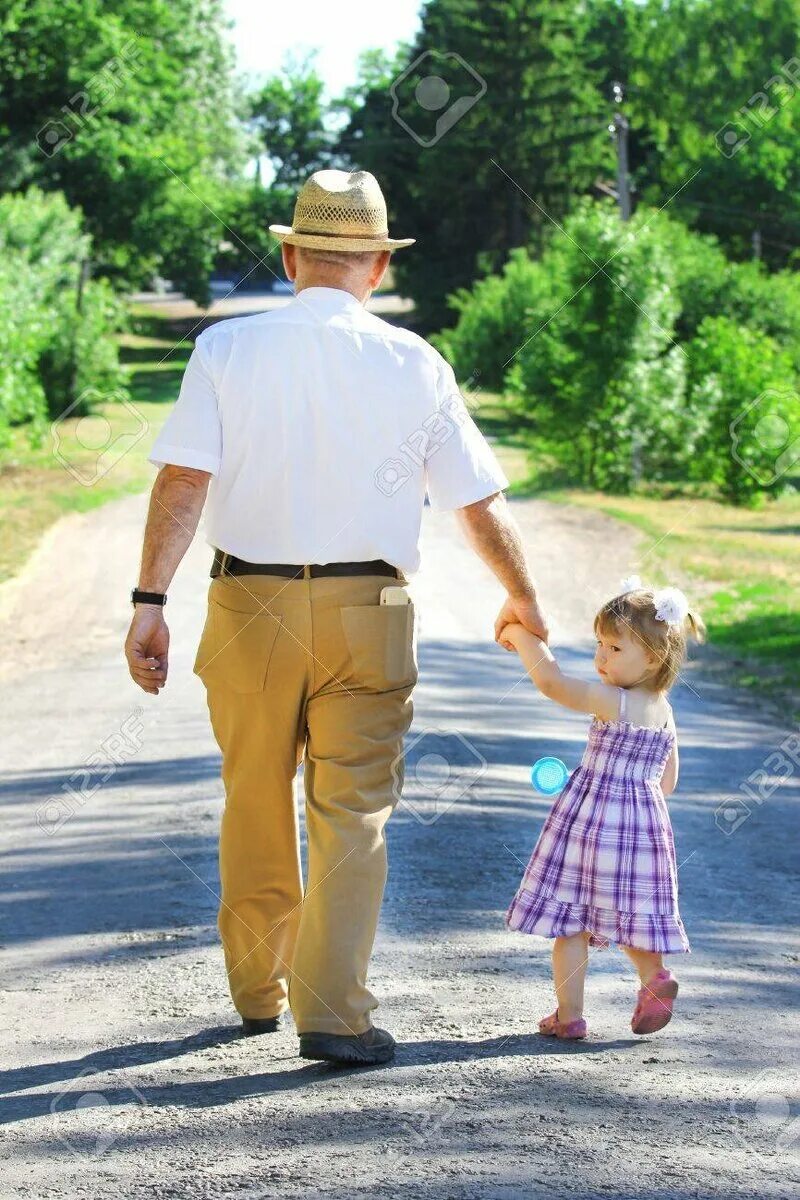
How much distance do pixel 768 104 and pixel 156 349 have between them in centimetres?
2689

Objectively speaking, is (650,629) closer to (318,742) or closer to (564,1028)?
(318,742)

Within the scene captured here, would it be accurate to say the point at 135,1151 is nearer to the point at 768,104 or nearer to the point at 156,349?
the point at 156,349

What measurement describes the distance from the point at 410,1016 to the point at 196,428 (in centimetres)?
169

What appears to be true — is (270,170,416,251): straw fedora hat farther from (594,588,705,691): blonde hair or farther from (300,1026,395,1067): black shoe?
(300,1026,395,1067): black shoe

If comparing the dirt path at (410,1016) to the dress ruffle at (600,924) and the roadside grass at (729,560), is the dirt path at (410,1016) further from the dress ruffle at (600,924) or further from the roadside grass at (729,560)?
the roadside grass at (729,560)

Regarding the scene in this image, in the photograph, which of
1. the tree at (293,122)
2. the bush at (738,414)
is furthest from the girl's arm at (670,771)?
the tree at (293,122)

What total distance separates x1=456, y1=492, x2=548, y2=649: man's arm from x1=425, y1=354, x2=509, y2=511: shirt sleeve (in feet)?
0.13

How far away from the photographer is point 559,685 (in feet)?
14.1

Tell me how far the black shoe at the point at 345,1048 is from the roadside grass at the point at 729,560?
24.7 feet

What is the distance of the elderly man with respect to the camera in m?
4.15

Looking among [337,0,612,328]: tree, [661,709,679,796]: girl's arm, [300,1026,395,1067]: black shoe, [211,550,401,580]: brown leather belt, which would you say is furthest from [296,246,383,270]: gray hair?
[337,0,612,328]: tree

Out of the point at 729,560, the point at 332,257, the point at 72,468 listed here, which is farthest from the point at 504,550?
the point at 72,468

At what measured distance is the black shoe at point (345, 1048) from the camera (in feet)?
13.3

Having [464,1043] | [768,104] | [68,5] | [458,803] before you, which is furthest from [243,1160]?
[768,104]
